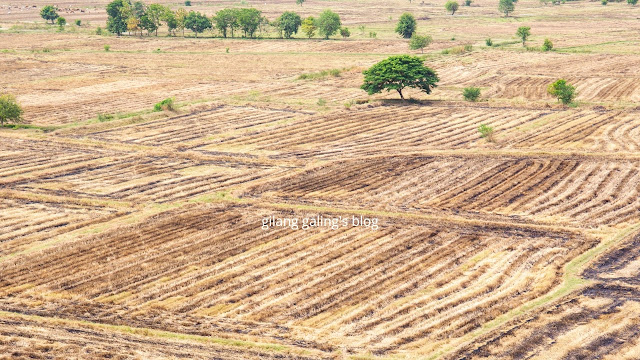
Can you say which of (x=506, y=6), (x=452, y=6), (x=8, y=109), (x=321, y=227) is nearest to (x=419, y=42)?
(x=8, y=109)

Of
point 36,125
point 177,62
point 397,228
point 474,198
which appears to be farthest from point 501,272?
→ point 177,62

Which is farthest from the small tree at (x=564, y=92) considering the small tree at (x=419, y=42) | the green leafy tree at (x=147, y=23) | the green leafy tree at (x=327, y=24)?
the green leafy tree at (x=147, y=23)

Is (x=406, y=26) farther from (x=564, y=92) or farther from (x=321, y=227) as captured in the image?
(x=321, y=227)

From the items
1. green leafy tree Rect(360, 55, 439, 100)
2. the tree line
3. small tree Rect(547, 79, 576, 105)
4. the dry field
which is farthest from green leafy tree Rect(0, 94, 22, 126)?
the tree line

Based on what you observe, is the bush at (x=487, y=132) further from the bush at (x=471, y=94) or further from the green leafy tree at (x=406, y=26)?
the green leafy tree at (x=406, y=26)

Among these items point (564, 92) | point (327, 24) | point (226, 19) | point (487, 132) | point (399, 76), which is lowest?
point (487, 132)

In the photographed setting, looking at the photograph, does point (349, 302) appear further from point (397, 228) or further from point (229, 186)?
point (229, 186)
